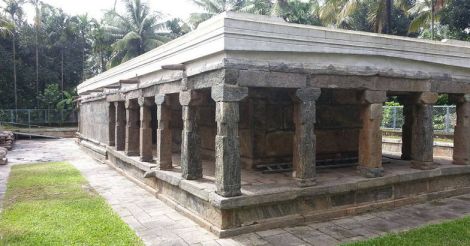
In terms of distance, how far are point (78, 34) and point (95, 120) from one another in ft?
70.1

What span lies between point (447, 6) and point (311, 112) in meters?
17.2

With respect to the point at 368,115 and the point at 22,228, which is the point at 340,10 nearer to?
the point at 368,115

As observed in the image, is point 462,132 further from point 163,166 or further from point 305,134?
point 163,166

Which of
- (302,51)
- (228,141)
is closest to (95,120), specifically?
(228,141)

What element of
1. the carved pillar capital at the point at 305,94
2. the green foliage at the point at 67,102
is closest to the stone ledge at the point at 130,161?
the carved pillar capital at the point at 305,94

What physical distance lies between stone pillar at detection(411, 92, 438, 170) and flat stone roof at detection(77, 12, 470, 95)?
48cm

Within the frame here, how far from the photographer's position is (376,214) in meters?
7.04

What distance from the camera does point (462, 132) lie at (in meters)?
8.60

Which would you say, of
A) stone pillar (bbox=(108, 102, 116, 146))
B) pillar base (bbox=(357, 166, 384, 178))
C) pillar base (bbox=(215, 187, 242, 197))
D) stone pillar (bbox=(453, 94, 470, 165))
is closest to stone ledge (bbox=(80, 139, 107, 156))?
stone pillar (bbox=(108, 102, 116, 146))

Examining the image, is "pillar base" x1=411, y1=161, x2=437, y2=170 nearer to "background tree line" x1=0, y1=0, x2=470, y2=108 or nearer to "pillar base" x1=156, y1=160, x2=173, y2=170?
"pillar base" x1=156, y1=160, x2=173, y2=170

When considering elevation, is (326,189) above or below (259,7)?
below

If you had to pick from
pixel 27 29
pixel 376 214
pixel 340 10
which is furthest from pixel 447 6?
pixel 27 29

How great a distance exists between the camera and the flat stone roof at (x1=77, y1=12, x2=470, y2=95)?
5.89 meters

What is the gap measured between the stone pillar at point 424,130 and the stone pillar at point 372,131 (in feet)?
4.26
